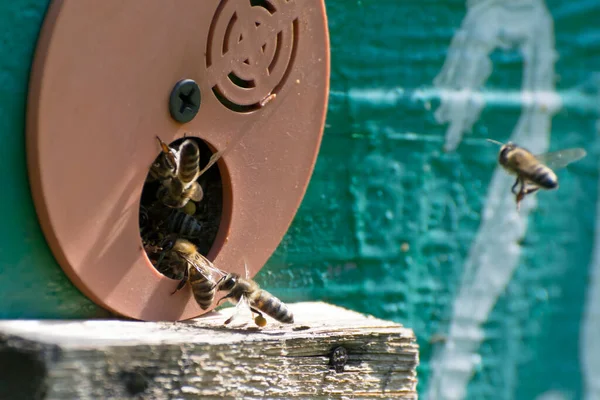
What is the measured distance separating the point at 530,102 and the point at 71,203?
48.0 inches

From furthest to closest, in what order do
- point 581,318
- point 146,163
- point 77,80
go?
point 581,318
point 146,163
point 77,80

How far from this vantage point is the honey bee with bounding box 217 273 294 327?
1350mm

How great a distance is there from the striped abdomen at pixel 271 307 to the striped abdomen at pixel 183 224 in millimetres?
154

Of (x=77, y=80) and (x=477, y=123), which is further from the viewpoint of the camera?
(x=477, y=123)

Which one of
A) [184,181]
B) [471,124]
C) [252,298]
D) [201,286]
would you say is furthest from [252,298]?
[471,124]

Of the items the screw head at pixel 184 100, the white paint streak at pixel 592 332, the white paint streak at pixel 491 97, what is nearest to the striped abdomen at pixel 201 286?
the screw head at pixel 184 100

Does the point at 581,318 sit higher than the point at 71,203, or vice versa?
the point at 581,318

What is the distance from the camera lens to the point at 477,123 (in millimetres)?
1896

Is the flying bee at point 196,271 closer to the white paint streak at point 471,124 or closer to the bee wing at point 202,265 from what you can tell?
the bee wing at point 202,265

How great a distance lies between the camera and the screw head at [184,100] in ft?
4.10

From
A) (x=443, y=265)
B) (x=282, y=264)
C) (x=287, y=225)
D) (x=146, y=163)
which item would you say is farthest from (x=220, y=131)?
(x=443, y=265)

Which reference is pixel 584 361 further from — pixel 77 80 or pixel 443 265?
pixel 77 80

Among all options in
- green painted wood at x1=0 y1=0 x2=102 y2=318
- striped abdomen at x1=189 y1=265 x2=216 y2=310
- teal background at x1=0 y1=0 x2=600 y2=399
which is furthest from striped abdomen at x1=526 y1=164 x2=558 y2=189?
green painted wood at x1=0 y1=0 x2=102 y2=318

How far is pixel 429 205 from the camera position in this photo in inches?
73.0
